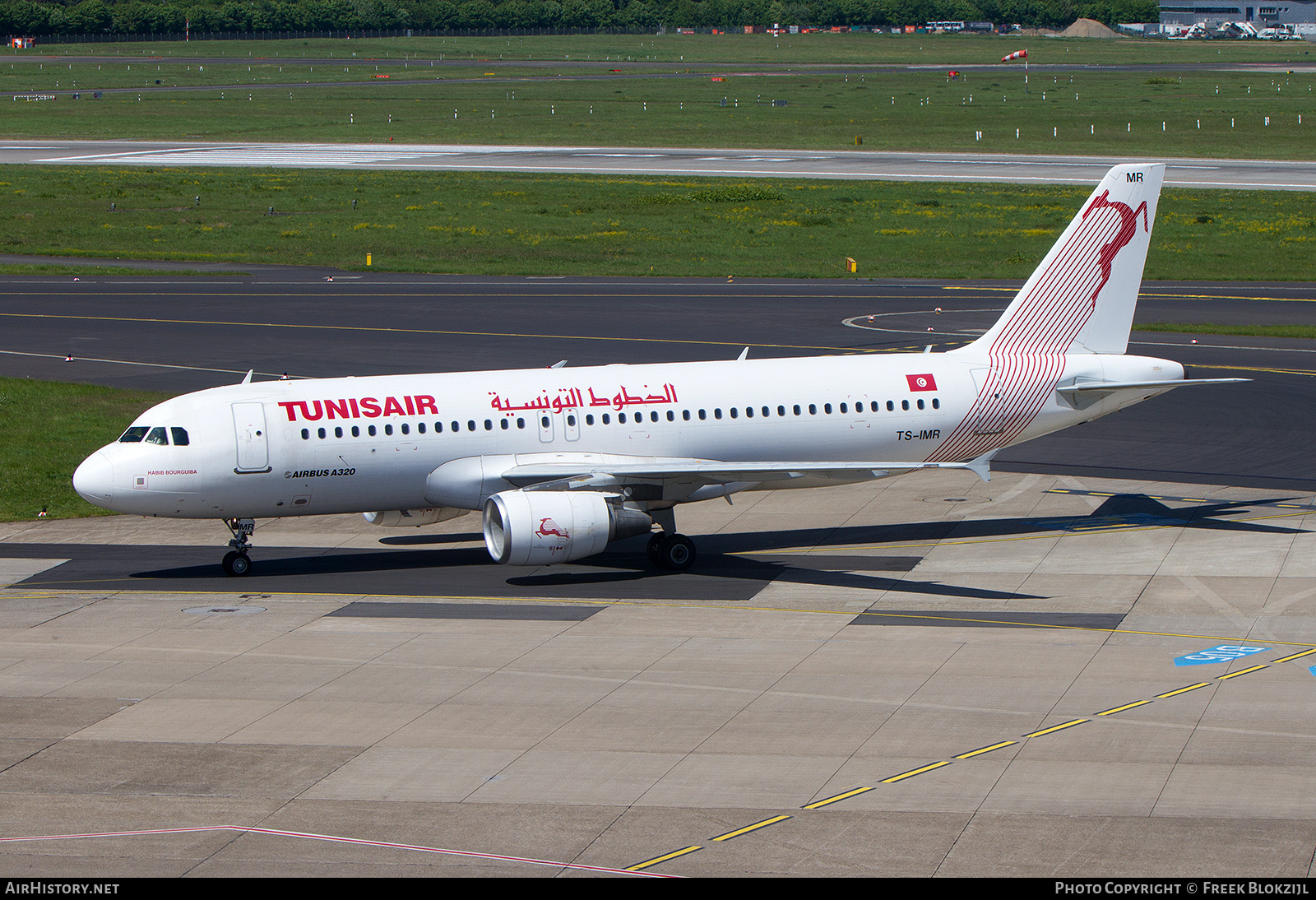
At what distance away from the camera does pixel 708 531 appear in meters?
40.6

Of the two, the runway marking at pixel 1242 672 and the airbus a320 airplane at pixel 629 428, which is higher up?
the airbus a320 airplane at pixel 629 428

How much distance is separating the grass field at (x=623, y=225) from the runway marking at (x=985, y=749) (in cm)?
5932

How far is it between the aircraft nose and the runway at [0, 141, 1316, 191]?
8933 cm

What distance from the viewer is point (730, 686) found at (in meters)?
27.8

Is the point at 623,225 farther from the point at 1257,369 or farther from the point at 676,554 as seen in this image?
the point at 676,554

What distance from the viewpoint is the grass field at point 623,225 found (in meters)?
86.0

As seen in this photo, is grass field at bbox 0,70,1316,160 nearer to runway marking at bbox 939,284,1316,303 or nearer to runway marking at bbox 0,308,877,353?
runway marking at bbox 939,284,1316,303

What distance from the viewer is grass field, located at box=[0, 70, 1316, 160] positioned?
14525cm

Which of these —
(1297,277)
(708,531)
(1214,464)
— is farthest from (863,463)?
(1297,277)

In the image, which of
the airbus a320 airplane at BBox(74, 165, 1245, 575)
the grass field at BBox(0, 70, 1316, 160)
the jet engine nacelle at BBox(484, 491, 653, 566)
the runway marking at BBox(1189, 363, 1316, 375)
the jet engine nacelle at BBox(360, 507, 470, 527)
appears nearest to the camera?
the jet engine nacelle at BBox(484, 491, 653, 566)

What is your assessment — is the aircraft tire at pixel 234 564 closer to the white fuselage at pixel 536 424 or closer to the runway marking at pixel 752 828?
the white fuselage at pixel 536 424

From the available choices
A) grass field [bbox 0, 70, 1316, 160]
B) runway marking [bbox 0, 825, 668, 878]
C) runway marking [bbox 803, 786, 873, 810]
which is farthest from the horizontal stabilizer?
grass field [bbox 0, 70, 1316, 160]

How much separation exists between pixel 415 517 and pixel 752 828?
1768 centimetres

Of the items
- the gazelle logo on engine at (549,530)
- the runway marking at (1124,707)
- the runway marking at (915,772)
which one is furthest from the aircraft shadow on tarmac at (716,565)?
the runway marking at (915,772)
